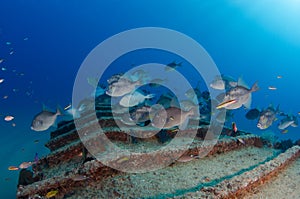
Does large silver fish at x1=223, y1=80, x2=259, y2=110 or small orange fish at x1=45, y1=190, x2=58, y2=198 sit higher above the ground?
large silver fish at x1=223, y1=80, x2=259, y2=110

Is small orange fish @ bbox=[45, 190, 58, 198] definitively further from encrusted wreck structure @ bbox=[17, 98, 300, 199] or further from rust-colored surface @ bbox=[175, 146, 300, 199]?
rust-colored surface @ bbox=[175, 146, 300, 199]

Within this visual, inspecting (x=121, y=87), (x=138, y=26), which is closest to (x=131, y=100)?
(x=121, y=87)

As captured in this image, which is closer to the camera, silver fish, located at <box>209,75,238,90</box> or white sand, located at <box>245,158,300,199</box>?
white sand, located at <box>245,158,300,199</box>

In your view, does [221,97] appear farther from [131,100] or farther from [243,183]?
[243,183]

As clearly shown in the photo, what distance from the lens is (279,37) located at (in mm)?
99250

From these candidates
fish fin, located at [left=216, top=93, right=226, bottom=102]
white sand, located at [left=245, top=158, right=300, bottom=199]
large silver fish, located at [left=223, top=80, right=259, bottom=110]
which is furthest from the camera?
fish fin, located at [left=216, top=93, right=226, bottom=102]

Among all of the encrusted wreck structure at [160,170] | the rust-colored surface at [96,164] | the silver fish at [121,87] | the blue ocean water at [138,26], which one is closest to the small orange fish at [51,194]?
the encrusted wreck structure at [160,170]

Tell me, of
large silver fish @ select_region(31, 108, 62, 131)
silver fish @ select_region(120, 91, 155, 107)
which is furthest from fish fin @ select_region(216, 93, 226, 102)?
large silver fish @ select_region(31, 108, 62, 131)

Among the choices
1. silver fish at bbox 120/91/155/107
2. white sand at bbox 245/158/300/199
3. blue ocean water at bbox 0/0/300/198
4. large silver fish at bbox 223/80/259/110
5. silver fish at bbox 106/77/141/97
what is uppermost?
blue ocean water at bbox 0/0/300/198

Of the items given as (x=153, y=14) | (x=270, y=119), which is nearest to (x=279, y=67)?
(x=153, y=14)

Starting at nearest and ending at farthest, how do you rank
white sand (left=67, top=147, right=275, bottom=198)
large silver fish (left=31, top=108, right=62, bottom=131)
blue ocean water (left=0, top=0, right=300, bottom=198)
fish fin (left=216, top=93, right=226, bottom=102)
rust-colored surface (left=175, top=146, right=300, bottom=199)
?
1. rust-colored surface (left=175, top=146, right=300, bottom=199)
2. white sand (left=67, top=147, right=275, bottom=198)
3. large silver fish (left=31, top=108, right=62, bottom=131)
4. fish fin (left=216, top=93, right=226, bottom=102)
5. blue ocean water (left=0, top=0, right=300, bottom=198)

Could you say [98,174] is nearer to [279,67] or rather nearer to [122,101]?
[122,101]

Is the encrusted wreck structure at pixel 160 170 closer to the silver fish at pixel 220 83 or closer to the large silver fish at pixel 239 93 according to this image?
the large silver fish at pixel 239 93

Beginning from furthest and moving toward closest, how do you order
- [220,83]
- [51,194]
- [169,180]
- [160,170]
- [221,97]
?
[221,97] → [220,83] → [160,170] → [169,180] → [51,194]
